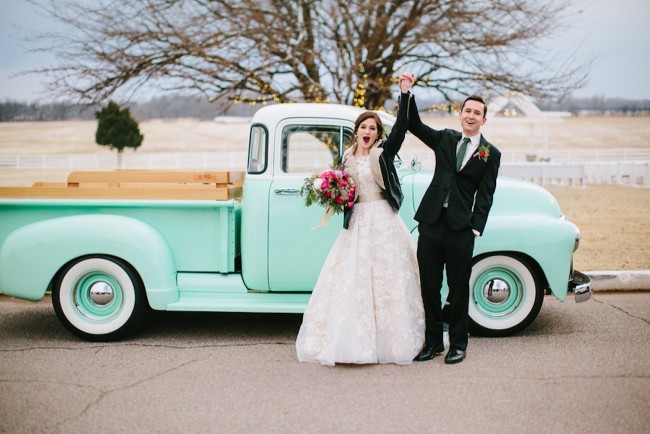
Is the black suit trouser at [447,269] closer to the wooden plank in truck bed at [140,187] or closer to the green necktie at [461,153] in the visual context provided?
the green necktie at [461,153]

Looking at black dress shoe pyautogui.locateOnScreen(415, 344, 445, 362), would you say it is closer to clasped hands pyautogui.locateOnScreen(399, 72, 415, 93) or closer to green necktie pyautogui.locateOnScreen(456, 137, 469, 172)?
green necktie pyautogui.locateOnScreen(456, 137, 469, 172)

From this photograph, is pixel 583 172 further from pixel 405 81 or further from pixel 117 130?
pixel 117 130

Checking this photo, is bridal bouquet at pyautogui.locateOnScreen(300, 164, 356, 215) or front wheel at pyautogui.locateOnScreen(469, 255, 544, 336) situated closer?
bridal bouquet at pyautogui.locateOnScreen(300, 164, 356, 215)

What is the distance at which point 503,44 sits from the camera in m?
12.6

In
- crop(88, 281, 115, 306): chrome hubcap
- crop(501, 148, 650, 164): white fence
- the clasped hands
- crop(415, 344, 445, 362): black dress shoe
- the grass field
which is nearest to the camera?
the clasped hands

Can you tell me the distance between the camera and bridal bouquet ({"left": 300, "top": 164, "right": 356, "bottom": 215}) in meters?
4.77

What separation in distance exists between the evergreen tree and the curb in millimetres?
28586

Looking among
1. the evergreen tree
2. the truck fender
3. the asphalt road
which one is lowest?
the asphalt road

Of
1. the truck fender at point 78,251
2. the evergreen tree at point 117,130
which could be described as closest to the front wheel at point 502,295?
the truck fender at point 78,251

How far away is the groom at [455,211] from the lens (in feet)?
15.5

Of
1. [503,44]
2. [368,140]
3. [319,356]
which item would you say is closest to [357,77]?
[503,44]

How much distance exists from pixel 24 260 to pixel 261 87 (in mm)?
8340

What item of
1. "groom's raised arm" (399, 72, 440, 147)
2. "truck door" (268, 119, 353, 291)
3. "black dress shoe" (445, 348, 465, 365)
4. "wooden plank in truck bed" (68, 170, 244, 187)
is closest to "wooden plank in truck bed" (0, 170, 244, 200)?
"wooden plank in truck bed" (68, 170, 244, 187)

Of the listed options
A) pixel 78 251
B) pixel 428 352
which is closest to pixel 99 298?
pixel 78 251
